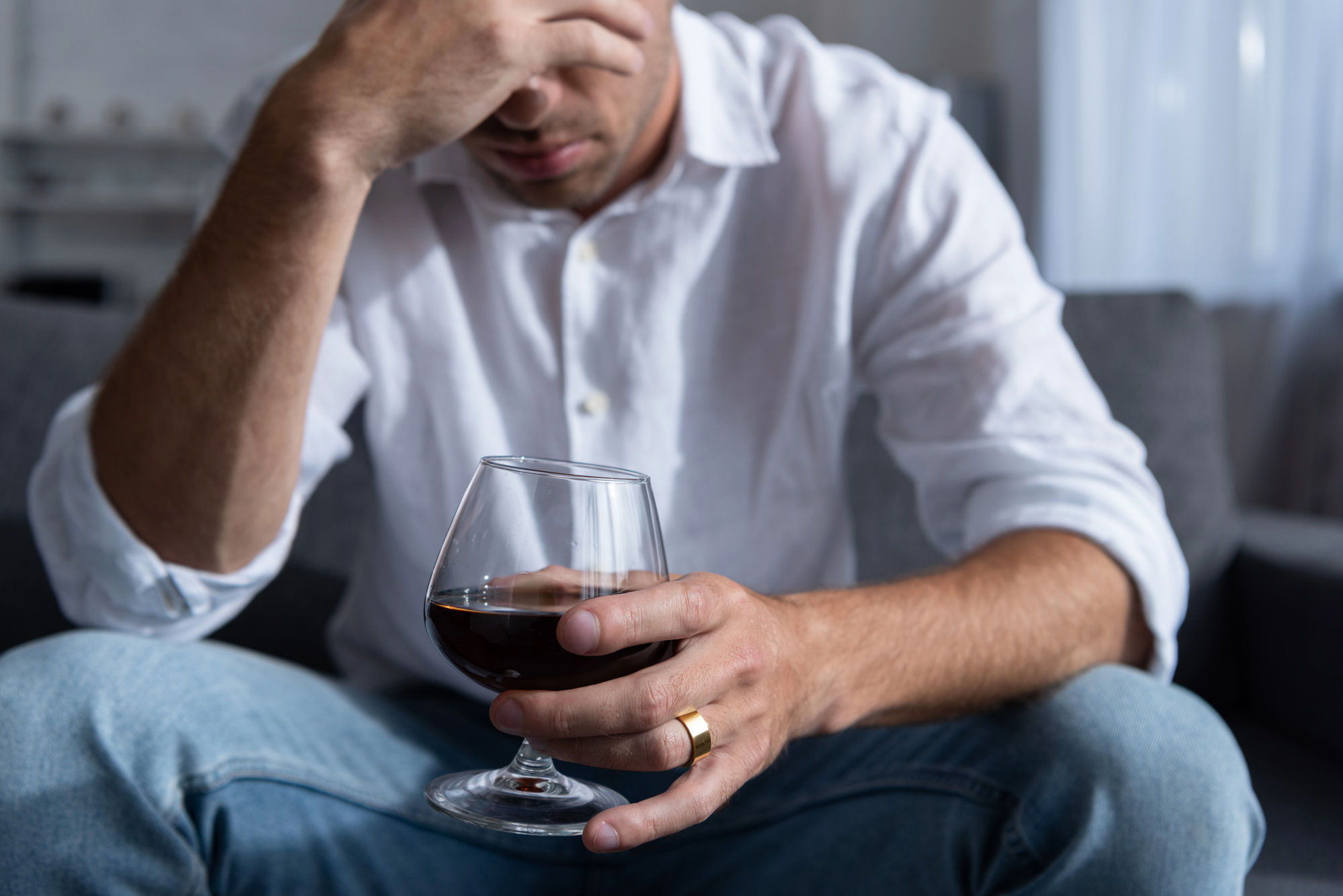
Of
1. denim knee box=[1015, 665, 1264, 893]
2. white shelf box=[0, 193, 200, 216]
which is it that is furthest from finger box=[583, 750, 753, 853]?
white shelf box=[0, 193, 200, 216]

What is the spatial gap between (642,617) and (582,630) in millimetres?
32

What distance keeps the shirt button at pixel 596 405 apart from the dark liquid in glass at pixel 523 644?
472 mm

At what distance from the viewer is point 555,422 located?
1.01 meters

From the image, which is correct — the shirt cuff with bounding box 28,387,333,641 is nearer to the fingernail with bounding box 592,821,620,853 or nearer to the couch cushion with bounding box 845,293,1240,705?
the fingernail with bounding box 592,821,620,853

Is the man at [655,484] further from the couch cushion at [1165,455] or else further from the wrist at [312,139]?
the couch cushion at [1165,455]

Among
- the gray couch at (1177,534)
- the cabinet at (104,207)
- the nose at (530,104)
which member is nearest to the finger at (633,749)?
the nose at (530,104)

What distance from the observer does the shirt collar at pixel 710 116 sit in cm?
99

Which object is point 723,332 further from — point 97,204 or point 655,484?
point 97,204

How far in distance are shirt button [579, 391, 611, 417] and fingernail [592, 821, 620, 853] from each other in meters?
0.58

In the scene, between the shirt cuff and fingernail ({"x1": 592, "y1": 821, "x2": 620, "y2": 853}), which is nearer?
fingernail ({"x1": 592, "y1": 821, "x2": 620, "y2": 853})

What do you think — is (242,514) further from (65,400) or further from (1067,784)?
(1067,784)

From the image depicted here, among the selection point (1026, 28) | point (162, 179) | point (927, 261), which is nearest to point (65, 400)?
point (927, 261)

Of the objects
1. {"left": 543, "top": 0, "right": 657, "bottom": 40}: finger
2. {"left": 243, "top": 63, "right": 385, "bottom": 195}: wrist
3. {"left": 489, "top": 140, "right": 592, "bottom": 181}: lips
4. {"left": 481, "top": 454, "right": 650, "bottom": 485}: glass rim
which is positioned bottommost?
{"left": 481, "top": 454, "right": 650, "bottom": 485}: glass rim

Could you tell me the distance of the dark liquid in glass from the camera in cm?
49
